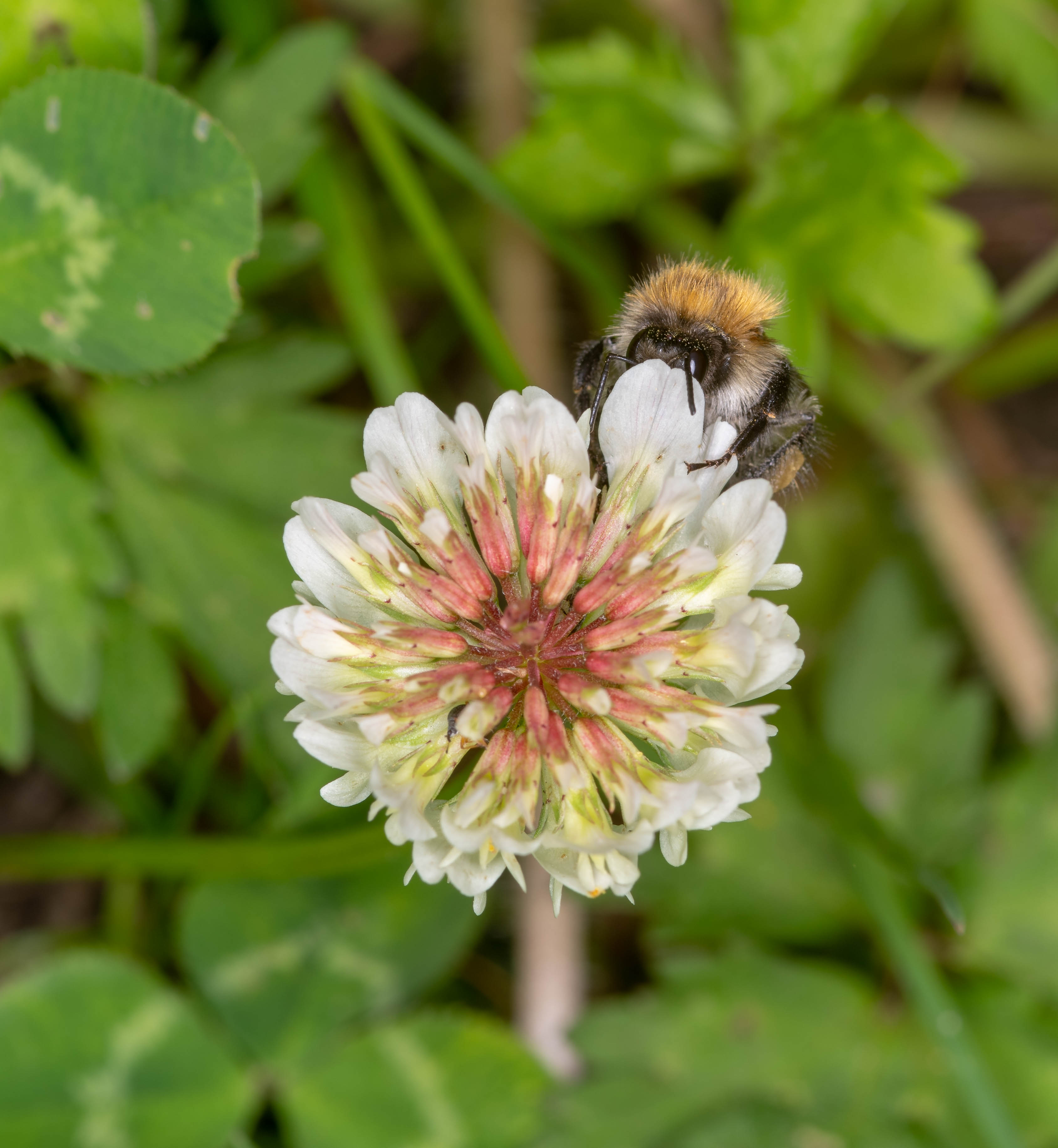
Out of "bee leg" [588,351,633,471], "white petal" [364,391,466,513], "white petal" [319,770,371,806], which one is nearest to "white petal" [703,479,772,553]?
"bee leg" [588,351,633,471]

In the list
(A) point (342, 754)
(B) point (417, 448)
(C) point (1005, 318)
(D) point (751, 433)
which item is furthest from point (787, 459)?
(C) point (1005, 318)

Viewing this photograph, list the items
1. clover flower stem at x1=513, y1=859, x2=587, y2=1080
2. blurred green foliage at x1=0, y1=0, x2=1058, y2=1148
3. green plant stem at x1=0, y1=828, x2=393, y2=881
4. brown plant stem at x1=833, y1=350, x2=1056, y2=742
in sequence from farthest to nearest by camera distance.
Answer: brown plant stem at x1=833, y1=350, x2=1056, y2=742
clover flower stem at x1=513, y1=859, x2=587, y2=1080
green plant stem at x1=0, y1=828, x2=393, y2=881
blurred green foliage at x1=0, y1=0, x2=1058, y2=1148

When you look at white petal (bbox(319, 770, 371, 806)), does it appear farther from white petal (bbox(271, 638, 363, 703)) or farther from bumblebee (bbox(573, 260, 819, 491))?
bumblebee (bbox(573, 260, 819, 491))

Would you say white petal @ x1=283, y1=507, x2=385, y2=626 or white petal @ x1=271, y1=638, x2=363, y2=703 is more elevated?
white petal @ x1=283, y1=507, x2=385, y2=626

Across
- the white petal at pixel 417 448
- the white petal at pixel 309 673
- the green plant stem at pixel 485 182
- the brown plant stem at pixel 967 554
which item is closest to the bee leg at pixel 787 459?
the white petal at pixel 417 448

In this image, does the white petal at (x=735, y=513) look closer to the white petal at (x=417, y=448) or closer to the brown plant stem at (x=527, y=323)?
the white petal at (x=417, y=448)

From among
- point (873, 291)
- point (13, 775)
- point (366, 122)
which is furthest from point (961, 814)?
point (13, 775)
